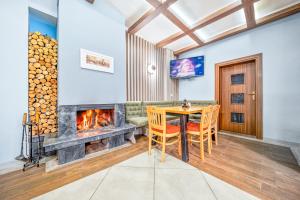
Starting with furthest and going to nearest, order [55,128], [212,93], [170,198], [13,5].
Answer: [212,93] < [55,128] < [13,5] < [170,198]

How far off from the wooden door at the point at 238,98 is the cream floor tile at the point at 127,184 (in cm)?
312

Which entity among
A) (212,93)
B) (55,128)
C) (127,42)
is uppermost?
(127,42)

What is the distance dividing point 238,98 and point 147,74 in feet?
9.35

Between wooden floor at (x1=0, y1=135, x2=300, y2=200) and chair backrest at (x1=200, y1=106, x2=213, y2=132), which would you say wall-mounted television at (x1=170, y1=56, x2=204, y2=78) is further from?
wooden floor at (x1=0, y1=135, x2=300, y2=200)

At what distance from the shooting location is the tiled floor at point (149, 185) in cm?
125

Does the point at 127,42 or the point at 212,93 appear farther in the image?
the point at 212,93

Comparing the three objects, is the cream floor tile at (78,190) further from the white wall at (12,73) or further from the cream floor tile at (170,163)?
the white wall at (12,73)

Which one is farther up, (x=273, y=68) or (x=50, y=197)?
(x=273, y=68)

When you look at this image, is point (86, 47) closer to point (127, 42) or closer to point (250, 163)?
point (127, 42)

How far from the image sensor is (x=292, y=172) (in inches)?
65.2

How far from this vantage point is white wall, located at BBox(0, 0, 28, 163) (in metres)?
1.73

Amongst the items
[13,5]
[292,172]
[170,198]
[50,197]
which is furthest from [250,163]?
[13,5]

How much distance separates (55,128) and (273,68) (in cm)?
500

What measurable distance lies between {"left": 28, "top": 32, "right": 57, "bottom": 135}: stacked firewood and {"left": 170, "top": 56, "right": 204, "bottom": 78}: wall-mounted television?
3505 millimetres
